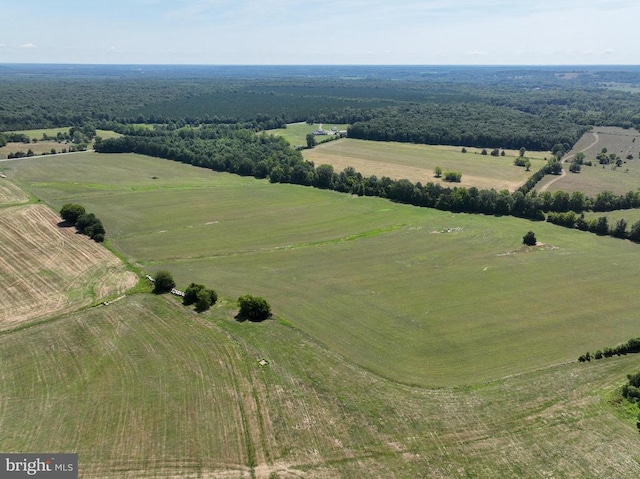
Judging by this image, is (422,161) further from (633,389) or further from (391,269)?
(633,389)

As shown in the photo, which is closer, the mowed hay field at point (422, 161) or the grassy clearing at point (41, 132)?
the mowed hay field at point (422, 161)

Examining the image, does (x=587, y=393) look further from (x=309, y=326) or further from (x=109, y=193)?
(x=109, y=193)

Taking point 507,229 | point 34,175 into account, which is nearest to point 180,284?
point 507,229

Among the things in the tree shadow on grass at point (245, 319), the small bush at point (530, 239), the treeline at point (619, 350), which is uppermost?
the small bush at point (530, 239)

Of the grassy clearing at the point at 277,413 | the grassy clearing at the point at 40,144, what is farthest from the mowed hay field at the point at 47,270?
the grassy clearing at the point at 40,144

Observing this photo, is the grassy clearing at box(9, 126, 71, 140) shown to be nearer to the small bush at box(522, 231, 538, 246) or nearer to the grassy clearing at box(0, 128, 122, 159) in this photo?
the grassy clearing at box(0, 128, 122, 159)

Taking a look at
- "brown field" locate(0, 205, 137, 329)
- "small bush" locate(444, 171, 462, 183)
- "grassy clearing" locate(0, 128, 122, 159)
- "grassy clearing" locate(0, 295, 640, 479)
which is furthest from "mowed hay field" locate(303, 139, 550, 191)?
"grassy clearing" locate(0, 295, 640, 479)

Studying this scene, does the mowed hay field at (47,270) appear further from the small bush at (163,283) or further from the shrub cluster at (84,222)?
the small bush at (163,283)
